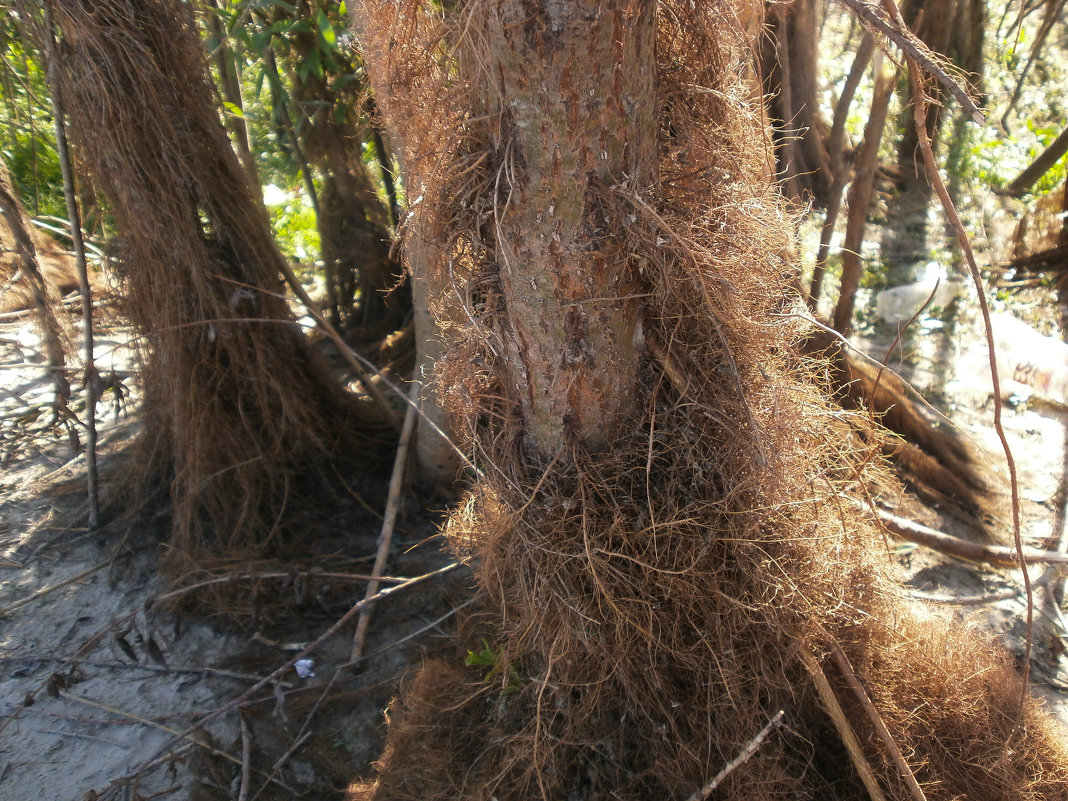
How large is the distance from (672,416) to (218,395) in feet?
5.65

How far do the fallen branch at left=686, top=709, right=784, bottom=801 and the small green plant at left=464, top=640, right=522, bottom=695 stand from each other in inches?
19.7

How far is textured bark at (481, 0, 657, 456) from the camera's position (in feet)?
4.31

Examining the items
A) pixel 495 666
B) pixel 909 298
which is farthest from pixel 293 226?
pixel 495 666

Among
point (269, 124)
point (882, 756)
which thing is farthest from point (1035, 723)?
point (269, 124)

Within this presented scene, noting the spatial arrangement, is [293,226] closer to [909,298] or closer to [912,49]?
[909,298]

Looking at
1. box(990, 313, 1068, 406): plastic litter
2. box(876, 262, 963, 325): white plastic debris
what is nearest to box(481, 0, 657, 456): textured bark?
box(990, 313, 1068, 406): plastic litter

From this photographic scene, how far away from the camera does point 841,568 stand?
68.0 inches

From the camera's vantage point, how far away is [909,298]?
13.3ft

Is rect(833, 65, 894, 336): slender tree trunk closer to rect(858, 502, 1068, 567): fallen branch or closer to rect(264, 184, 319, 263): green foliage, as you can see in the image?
rect(858, 502, 1068, 567): fallen branch

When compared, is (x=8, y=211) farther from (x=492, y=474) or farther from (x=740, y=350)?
(x=740, y=350)

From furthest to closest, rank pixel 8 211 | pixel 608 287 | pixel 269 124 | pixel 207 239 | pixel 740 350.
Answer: pixel 269 124
pixel 8 211
pixel 207 239
pixel 740 350
pixel 608 287

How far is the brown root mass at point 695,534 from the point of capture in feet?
5.11

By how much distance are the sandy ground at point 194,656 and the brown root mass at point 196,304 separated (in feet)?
0.83

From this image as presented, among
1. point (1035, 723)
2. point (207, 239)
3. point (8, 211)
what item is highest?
point (8, 211)
